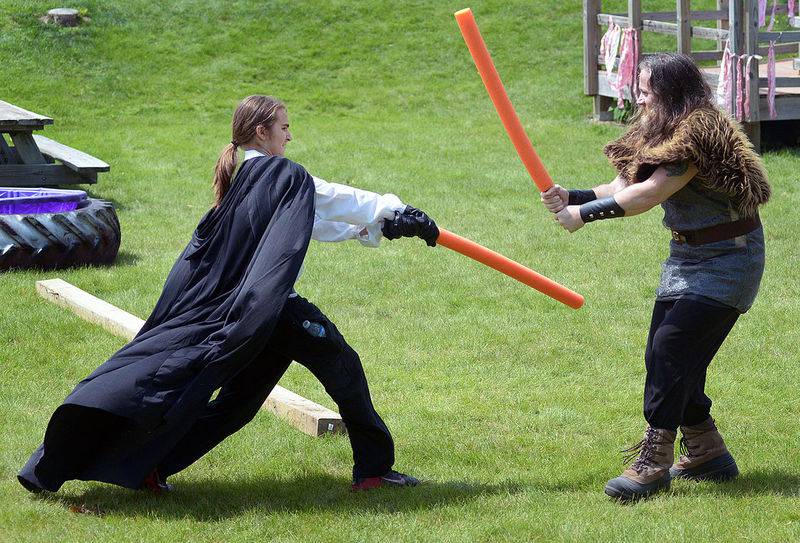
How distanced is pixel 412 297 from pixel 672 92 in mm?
4199

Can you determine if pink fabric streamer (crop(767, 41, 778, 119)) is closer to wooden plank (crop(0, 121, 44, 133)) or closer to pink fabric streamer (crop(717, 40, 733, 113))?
pink fabric streamer (crop(717, 40, 733, 113))

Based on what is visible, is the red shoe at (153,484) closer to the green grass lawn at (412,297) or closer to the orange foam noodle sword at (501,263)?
the green grass lawn at (412,297)

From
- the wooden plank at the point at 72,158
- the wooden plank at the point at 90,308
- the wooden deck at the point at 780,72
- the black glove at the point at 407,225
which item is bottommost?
the wooden deck at the point at 780,72

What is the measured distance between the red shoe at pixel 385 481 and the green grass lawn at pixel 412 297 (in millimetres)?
93

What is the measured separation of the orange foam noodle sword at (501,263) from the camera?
5047 mm

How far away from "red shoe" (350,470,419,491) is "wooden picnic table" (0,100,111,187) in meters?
7.27

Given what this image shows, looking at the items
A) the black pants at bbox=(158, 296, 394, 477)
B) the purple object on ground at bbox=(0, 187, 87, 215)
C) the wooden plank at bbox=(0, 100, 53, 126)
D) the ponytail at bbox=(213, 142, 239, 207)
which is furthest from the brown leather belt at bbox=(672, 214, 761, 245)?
the wooden plank at bbox=(0, 100, 53, 126)

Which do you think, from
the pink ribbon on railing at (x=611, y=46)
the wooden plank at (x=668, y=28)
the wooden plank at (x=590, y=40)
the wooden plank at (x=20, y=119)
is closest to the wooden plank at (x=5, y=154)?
the wooden plank at (x=20, y=119)

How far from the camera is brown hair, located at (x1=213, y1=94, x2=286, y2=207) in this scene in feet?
15.6

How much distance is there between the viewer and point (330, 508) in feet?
15.9

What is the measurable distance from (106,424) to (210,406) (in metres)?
0.52

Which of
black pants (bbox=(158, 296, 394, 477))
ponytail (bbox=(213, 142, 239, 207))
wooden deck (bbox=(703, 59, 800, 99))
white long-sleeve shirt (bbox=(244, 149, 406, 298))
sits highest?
ponytail (bbox=(213, 142, 239, 207))

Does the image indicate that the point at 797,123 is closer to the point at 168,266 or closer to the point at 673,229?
the point at 168,266

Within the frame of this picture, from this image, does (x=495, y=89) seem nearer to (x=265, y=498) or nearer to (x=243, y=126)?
(x=243, y=126)
